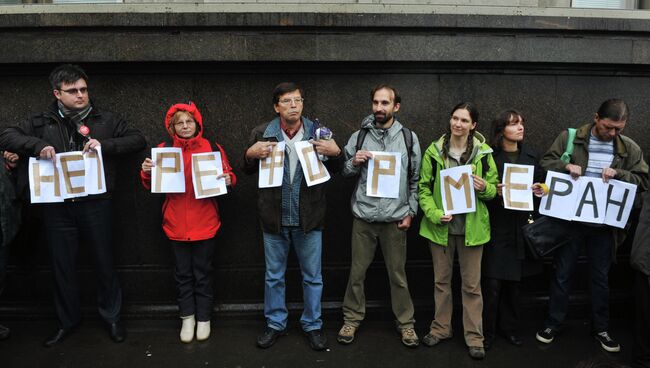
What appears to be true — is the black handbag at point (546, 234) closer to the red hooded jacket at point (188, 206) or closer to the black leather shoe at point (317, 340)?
the black leather shoe at point (317, 340)

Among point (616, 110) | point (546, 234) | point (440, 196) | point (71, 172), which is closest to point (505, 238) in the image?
point (546, 234)

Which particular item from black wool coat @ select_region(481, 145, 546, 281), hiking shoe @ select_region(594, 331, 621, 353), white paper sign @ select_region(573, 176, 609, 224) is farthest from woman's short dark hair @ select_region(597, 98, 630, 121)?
hiking shoe @ select_region(594, 331, 621, 353)

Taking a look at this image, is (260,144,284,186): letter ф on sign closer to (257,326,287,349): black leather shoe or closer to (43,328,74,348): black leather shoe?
(257,326,287,349): black leather shoe

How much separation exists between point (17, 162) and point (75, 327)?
175 centimetres

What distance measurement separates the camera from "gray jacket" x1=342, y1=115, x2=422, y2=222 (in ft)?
15.5

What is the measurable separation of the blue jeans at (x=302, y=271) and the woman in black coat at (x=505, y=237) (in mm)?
1591

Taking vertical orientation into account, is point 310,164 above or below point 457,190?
above

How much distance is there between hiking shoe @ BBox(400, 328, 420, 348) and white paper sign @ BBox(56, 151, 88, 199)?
3.26m

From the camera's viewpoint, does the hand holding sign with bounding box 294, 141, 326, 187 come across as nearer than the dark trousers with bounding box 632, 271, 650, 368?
No

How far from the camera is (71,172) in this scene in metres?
4.75

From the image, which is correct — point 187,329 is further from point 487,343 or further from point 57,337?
point 487,343

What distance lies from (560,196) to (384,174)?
1659 mm

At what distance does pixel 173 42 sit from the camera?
5328mm

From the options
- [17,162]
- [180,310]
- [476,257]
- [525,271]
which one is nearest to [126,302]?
[180,310]
